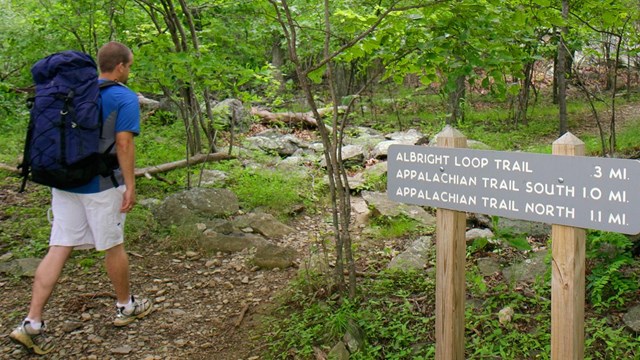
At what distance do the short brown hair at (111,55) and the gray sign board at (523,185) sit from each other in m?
2.06

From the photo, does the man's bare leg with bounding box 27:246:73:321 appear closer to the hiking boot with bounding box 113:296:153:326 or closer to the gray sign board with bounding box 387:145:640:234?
the hiking boot with bounding box 113:296:153:326

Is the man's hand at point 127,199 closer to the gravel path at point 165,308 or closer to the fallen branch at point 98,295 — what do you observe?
the gravel path at point 165,308

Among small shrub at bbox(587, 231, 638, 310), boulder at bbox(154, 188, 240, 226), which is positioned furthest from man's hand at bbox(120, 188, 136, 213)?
→ small shrub at bbox(587, 231, 638, 310)

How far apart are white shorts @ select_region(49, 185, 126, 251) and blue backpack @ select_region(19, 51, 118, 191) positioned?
5.4 inches

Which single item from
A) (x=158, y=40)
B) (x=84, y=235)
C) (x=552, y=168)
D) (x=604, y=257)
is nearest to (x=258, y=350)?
(x=84, y=235)

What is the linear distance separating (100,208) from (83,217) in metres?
0.16

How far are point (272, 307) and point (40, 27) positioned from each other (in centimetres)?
545

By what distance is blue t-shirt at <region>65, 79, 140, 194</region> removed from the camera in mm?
3639

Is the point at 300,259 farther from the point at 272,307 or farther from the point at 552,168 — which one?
the point at 552,168

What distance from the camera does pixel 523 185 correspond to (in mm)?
2344

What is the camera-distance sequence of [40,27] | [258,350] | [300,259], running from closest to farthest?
[258,350] → [300,259] → [40,27]

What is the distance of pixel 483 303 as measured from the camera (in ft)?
12.8

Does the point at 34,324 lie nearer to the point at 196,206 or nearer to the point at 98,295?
the point at 98,295

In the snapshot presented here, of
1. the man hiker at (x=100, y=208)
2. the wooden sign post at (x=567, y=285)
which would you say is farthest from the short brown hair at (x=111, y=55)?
the wooden sign post at (x=567, y=285)
